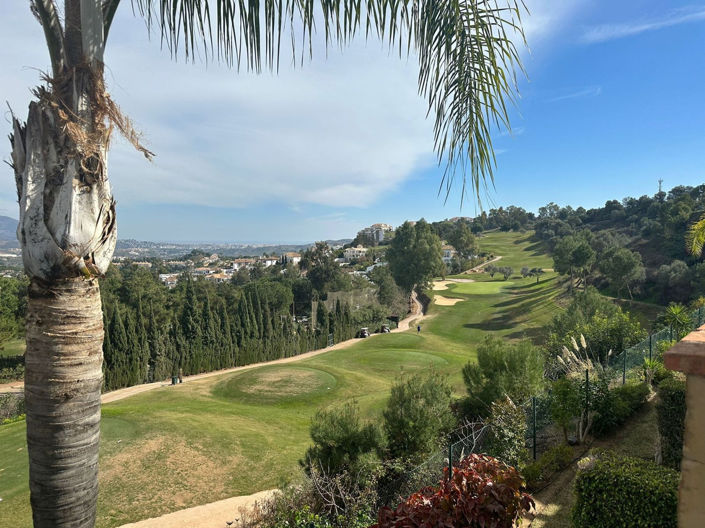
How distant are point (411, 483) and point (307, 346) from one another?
2712 centimetres

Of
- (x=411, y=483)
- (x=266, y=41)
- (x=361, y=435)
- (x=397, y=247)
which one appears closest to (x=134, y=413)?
(x=361, y=435)

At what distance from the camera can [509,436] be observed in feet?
22.9

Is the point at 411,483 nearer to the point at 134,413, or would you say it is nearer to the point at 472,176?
the point at 472,176

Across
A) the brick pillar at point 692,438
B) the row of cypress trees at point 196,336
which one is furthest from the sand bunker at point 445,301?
the brick pillar at point 692,438

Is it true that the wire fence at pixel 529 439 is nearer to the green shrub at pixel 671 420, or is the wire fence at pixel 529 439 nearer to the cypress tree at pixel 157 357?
the green shrub at pixel 671 420

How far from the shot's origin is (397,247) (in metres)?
47.8

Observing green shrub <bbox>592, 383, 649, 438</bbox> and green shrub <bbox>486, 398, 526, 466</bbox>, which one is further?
green shrub <bbox>592, 383, 649, 438</bbox>

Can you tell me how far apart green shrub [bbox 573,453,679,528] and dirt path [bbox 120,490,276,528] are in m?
5.66

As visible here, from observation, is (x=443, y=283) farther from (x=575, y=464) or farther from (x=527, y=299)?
(x=575, y=464)

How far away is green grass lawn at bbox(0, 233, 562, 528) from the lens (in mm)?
8305

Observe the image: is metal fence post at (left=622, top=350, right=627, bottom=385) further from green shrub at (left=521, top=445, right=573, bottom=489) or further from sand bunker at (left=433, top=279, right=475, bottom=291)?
sand bunker at (left=433, top=279, right=475, bottom=291)

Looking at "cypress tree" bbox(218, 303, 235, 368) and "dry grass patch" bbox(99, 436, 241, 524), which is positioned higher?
"dry grass patch" bbox(99, 436, 241, 524)

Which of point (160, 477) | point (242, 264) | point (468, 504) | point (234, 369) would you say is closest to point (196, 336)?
point (234, 369)

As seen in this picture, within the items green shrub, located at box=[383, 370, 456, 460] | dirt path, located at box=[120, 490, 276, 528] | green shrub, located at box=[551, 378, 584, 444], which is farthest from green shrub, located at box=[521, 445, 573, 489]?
dirt path, located at box=[120, 490, 276, 528]
